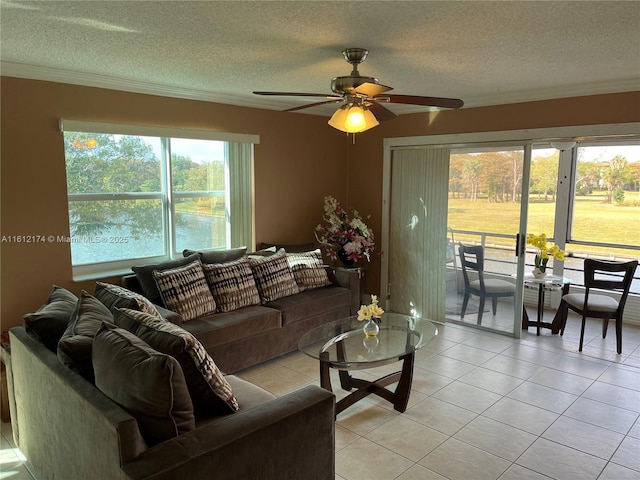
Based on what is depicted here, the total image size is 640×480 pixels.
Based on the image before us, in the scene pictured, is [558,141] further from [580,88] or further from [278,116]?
[278,116]

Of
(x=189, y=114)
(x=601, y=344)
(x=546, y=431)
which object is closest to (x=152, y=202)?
(x=189, y=114)

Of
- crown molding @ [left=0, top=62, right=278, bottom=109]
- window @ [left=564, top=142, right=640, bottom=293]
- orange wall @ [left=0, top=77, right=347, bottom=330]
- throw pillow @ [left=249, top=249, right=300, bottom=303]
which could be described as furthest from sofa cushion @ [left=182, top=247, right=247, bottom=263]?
window @ [left=564, top=142, right=640, bottom=293]

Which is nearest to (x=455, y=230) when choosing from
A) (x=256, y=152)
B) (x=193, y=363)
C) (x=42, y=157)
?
(x=256, y=152)

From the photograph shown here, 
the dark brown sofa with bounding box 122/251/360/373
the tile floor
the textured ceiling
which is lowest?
the tile floor

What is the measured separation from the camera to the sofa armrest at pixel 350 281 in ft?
15.7

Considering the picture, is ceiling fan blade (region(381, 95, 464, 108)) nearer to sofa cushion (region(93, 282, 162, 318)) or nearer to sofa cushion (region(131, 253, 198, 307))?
sofa cushion (region(93, 282, 162, 318))

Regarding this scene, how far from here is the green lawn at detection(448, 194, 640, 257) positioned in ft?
15.7

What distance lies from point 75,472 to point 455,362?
307 cm

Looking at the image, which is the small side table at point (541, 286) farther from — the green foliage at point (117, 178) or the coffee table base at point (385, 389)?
the green foliage at point (117, 178)

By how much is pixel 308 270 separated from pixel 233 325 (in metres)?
1.19

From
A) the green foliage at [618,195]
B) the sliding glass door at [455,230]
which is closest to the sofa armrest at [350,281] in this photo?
the sliding glass door at [455,230]

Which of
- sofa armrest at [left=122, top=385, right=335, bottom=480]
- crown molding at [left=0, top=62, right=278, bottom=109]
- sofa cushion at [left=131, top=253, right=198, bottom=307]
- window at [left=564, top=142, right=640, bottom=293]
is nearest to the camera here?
sofa armrest at [left=122, top=385, right=335, bottom=480]

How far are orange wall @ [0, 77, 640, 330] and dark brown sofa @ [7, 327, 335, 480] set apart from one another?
51.2 inches

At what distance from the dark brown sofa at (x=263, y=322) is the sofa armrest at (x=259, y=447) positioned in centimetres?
161
